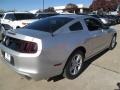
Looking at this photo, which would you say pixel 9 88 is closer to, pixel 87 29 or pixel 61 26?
pixel 61 26

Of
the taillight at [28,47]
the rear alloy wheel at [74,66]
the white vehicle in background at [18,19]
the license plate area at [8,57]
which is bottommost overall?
the rear alloy wheel at [74,66]

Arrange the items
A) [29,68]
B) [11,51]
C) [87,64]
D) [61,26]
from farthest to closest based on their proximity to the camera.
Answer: [87,64]
[61,26]
[11,51]
[29,68]

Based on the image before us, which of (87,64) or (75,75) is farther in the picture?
(87,64)

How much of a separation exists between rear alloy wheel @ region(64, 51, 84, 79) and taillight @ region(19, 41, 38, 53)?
1084 millimetres

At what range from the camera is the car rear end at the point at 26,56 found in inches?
155

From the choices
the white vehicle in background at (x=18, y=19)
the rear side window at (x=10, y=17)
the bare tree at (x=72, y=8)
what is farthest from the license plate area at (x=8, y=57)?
the bare tree at (x=72, y=8)

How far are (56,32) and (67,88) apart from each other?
1.32 m

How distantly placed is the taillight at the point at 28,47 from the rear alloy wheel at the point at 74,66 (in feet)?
3.56

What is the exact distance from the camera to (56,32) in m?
4.55

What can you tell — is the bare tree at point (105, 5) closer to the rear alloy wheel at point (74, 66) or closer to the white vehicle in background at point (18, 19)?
the white vehicle in background at point (18, 19)

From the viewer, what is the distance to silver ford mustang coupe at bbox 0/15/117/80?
4.00 m

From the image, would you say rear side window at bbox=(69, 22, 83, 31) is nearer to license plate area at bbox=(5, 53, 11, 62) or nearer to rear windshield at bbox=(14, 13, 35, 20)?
license plate area at bbox=(5, 53, 11, 62)

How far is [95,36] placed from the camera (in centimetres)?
581

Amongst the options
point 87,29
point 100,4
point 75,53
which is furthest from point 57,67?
point 100,4
